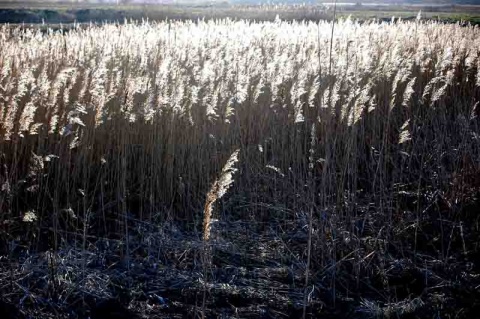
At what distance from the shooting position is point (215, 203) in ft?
13.6

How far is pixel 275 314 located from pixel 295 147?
191 centimetres

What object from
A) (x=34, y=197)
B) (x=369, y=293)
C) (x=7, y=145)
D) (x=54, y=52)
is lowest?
(x=369, y=293)

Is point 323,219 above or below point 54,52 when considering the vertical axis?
below

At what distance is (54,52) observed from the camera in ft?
18.7

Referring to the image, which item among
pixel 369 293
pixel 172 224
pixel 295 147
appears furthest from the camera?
pixel 295 147

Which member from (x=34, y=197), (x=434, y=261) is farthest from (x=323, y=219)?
(x=34, y=197)

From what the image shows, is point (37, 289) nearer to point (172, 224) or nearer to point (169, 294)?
point (169, 294)

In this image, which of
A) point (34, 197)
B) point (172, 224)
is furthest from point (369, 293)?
point (34, 197)

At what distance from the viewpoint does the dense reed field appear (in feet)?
10.3

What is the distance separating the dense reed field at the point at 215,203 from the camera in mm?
3137

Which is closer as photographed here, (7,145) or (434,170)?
(7,145)

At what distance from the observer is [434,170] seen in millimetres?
4844

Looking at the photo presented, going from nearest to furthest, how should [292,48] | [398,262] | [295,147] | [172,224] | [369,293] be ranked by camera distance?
[369,293], [398,262], [172,224], [295,147], [292,48]

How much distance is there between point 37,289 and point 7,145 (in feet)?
4.89
